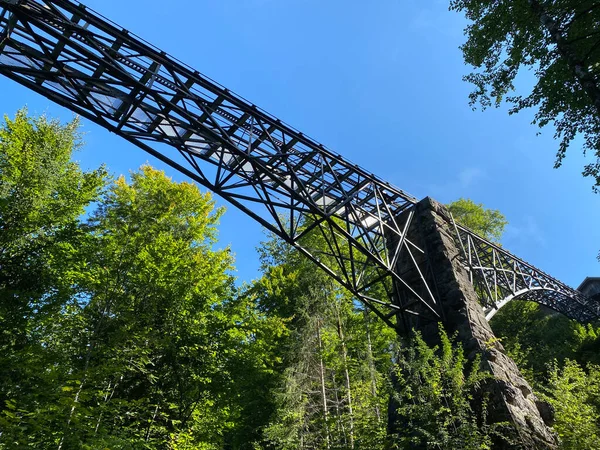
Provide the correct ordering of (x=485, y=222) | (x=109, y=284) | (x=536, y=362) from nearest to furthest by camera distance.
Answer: (x=109, y=284) → (x=536, y=362) → (x=485, y=222)

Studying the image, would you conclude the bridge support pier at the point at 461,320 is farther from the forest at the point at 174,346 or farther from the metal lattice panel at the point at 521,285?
the metal lattice panel at the point at 521,285

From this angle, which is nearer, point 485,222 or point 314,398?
point 314,398

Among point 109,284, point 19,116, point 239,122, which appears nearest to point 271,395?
point 109,284

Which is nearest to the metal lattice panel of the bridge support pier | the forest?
the bridge support pier

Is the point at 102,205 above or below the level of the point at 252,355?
above

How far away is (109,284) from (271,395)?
→ 6.48 m

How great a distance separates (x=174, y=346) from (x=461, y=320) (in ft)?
22.3

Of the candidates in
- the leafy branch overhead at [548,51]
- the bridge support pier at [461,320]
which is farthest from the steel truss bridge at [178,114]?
the leafy branch overhead at [548,51]

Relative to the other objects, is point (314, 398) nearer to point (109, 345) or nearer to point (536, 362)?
point (109, 345)

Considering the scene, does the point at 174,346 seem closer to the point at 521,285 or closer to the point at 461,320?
the point at 461,320

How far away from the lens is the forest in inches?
233

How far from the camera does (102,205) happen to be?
1071 cm

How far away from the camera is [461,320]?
8000 mm

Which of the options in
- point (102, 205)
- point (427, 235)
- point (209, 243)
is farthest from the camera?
point (209, 243)
